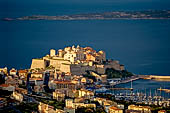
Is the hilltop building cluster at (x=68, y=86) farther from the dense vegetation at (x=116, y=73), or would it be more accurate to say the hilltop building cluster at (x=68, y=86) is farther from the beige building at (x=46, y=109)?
the dense vegetation at (x=116, y=73)

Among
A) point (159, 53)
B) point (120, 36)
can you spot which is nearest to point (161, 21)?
point (120, 36)

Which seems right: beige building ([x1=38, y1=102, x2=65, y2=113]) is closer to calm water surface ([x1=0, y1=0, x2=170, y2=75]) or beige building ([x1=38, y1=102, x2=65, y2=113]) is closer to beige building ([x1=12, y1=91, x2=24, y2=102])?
beige building ([x1=12, y1=91, x2=24, y2=102])

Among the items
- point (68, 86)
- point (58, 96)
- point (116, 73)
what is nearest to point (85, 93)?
point (58, 96)

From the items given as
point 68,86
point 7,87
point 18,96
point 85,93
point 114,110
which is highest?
point 68,86

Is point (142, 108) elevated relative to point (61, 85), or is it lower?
lower

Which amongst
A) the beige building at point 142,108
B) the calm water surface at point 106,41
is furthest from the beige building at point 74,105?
the calm water surface at point 106,41

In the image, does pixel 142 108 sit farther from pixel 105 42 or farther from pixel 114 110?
pixel 105 42

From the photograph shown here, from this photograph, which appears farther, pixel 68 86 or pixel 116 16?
pixel 116 16

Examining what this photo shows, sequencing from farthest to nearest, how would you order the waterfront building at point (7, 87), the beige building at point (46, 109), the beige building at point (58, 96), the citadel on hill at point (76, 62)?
the citadel on hill at point (76, 62) → the beige building at point (58, 96) → the waterfront building at point (7, 87) → the beige building at point (46, 109)
